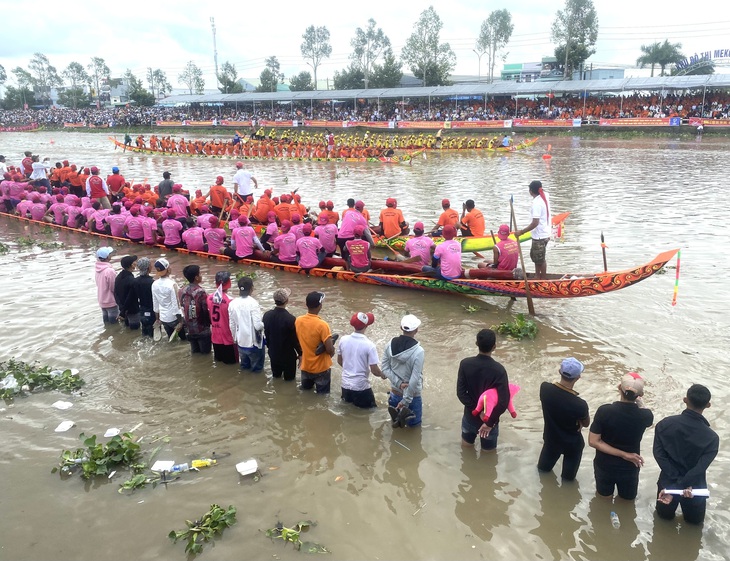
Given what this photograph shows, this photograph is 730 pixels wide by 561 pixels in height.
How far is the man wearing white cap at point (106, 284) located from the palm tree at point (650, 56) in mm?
73428

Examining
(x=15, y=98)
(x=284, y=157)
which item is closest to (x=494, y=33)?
(x=284, y=157)

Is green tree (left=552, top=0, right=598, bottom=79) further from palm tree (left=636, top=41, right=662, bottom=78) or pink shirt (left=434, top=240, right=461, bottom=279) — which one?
pink shirt (left=434, top=240, right=461, bottom=279)

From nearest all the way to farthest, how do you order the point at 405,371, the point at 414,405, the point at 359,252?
1. the point at 405,371
2. the point at 414,405
3. the point at 359,252

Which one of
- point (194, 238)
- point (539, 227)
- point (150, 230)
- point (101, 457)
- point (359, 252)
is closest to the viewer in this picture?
point (101, 457)

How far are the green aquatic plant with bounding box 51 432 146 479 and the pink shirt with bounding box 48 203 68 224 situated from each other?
1313 cm

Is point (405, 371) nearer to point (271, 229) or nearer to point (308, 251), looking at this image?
point (308, 251)

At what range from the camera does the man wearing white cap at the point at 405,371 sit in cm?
544

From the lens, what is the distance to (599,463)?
184 inches

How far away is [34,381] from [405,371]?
493cm

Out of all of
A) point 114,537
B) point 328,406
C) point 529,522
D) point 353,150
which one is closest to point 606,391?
point 529,522

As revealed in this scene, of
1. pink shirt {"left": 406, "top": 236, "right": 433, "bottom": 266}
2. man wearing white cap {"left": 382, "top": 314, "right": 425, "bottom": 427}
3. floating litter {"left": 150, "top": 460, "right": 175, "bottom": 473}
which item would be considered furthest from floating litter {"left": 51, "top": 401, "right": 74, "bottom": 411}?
pink shirt {"left": 406, "top": 236, "right": 433, "bottom": 266}

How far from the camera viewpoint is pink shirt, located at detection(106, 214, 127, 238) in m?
15.0

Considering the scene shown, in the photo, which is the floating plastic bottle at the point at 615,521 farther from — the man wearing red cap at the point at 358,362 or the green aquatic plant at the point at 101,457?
the green aquatic plant at the point at 101,457

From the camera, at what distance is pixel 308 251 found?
11484 millimetres
